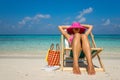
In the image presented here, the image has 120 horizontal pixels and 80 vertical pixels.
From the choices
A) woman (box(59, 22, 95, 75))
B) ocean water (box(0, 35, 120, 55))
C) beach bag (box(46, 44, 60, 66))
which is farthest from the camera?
ocean water (box(0, 35, 120, 55))

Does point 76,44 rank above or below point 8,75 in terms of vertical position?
above

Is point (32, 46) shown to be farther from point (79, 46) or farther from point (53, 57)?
point (79, 46)

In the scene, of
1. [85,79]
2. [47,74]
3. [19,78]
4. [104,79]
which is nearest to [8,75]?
[19,78]

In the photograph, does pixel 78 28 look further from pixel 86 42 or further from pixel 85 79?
pixel 85 79

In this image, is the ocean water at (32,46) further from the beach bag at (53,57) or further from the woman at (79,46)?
the woman at (79,46)

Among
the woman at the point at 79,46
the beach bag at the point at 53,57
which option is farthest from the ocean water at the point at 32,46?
the woman at the point at 79,46

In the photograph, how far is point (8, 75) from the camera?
4.84 m

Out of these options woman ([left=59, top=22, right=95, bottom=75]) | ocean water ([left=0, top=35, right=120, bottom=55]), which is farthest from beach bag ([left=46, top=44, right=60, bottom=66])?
ocean water ([left=0, top=35, right=120, bottom=55])

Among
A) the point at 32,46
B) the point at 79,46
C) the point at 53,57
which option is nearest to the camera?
the point at 79,46

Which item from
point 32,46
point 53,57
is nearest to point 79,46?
point 53,57

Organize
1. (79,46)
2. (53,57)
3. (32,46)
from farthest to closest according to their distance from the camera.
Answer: (32,46), (53,57), (79,46)

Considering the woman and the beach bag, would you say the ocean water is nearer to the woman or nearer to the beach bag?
the beach bag

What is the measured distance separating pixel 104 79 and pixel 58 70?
115cm

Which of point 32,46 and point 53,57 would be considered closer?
point 53,57
